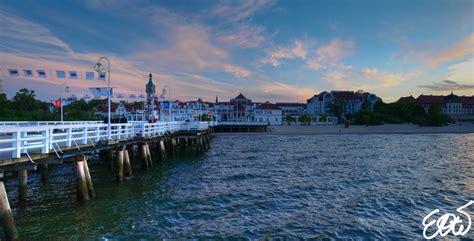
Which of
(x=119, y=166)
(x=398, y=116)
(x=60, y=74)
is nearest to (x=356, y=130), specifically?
(x=398, y=116)

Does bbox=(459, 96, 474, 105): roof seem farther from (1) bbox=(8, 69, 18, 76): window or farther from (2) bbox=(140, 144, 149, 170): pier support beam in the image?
(1) bbox=(8, 69, 18, 76): window

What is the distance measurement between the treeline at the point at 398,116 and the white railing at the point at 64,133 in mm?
70100

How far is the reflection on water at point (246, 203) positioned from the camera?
984 cm

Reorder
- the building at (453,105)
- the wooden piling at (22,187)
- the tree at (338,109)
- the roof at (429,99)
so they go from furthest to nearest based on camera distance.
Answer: the roof at (429,99) → the building at (453,105) → the tree at (338,109) → the wooden piling at (22,187)

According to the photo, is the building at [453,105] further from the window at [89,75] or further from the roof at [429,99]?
the window at [89,75]

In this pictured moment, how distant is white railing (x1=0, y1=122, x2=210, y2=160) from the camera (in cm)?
993

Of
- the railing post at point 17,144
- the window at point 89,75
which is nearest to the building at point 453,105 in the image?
the window at point 89,75

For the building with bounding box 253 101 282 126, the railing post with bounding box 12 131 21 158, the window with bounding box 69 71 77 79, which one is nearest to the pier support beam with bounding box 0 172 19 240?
the railing post with bounding box 12 131 21 158

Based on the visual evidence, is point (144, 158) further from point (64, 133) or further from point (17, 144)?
point (17, 144)

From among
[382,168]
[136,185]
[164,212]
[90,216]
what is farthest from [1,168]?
[382,168]

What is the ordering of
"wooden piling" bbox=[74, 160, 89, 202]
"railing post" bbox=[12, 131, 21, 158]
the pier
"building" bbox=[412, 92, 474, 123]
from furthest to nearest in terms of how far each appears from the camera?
"building" bbox=[412, 92, 474, 123], "wooden piling" bbox=[74, 160, 89, 202], "railing post" bbox=[12, 131, 21, 158], the pier
